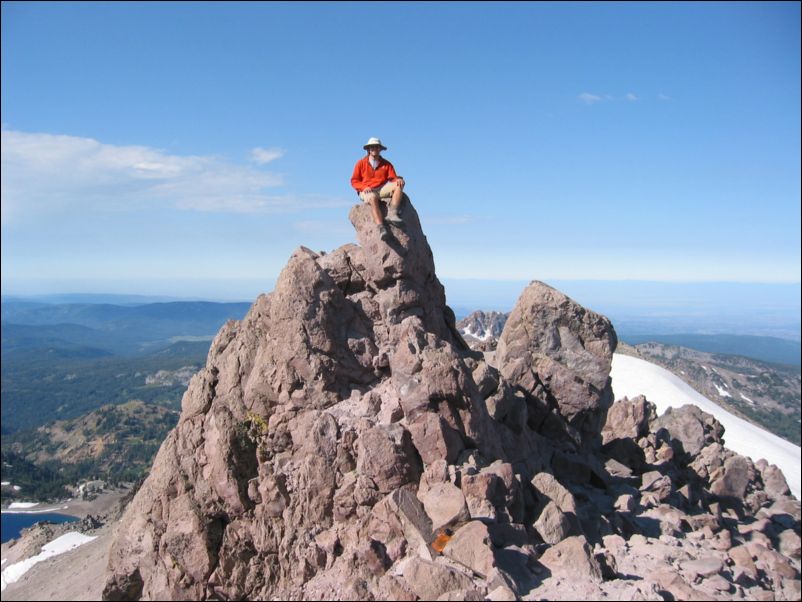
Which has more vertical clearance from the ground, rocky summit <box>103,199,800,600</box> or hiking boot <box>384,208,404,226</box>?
hiking boot <box>384,208,404,226</box>

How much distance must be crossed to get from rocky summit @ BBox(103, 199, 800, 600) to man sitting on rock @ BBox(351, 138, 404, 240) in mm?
573

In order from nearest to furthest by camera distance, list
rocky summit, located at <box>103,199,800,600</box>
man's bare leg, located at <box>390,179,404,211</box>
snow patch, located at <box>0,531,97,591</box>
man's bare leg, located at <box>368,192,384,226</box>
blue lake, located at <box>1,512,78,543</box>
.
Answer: rocky summit, located at <box>103,199,800,600</box>
man's bare leg, located at <box>368,192,384,226</box>
man's bare leg, located at <box>390,179,404,211</box>
snow patch, located at <box>0,531,97,591</box>
blue lake, located at <box>1,512,78,543</box>

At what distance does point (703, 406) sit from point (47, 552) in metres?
81.7

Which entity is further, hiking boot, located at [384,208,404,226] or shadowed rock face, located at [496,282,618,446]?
Answer: shadowed rock face, located at [496,282,618,446]

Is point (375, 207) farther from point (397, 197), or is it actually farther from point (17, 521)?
point (17, 521)

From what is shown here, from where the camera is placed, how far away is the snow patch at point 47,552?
26.7 meters

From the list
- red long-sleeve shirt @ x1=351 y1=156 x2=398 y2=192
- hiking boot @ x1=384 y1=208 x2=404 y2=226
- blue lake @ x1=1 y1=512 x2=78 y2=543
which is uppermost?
red long-sleeve shirt @ x1=351 y1=156 x2=398 y2=192

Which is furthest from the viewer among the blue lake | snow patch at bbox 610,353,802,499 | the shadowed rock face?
the blue lake

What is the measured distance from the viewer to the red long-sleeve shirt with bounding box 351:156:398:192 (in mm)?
20609

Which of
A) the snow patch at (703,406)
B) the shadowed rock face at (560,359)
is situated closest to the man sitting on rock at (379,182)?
the shadowed rock face at (560,359)

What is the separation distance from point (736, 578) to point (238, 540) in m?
14.6

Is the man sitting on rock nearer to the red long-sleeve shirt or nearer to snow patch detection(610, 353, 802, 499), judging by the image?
the red long-sleeve shirt

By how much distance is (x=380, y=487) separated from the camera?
49.5ft

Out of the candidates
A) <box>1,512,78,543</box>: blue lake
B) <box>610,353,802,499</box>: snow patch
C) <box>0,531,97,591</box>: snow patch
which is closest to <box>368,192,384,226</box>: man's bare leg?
<box>0,531,97,591</box>: snow patch
